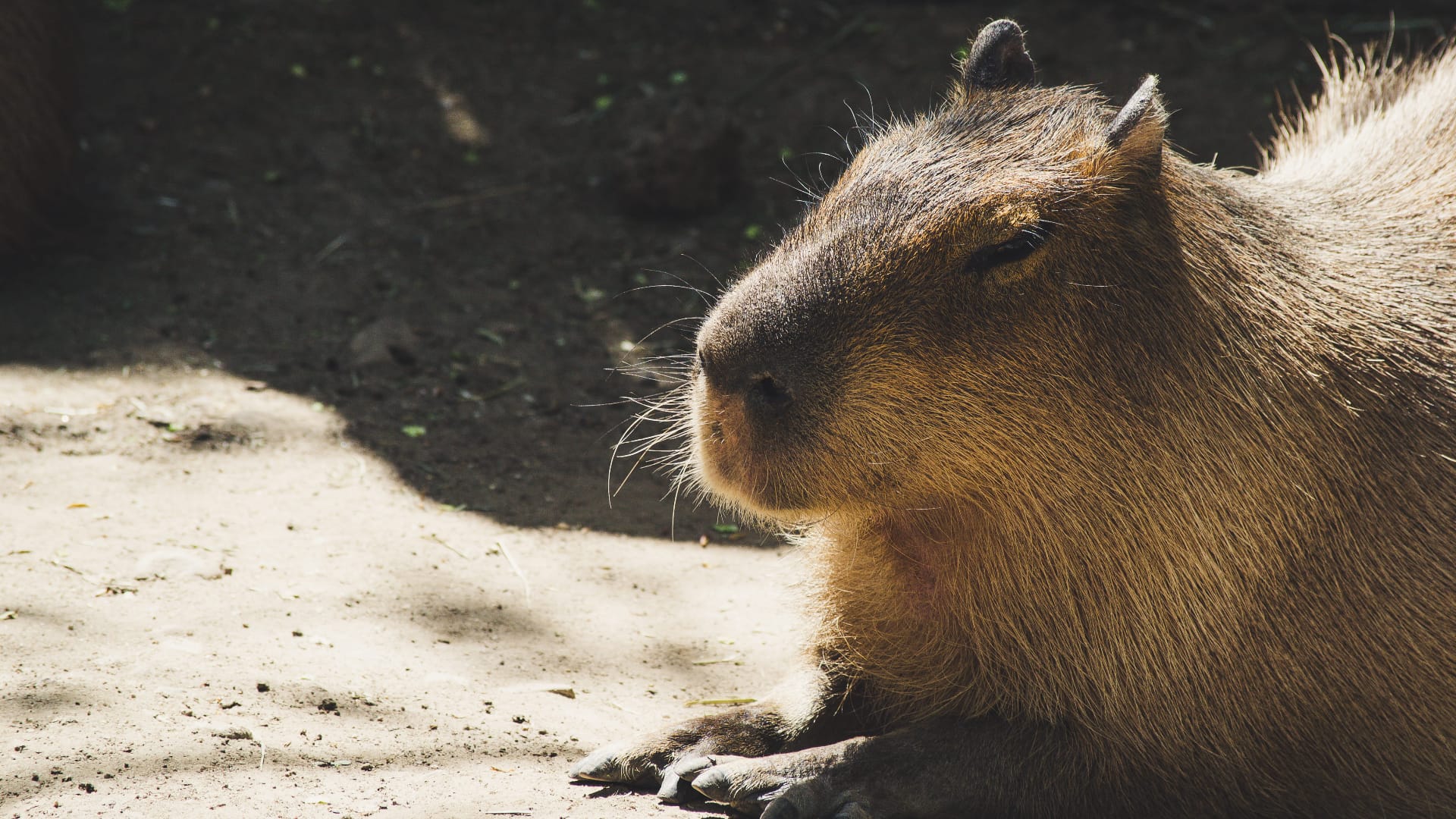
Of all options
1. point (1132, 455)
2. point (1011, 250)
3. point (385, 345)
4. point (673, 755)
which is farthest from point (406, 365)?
point (1132, 455)

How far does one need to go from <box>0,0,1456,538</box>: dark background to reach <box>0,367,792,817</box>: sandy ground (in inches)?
10.7

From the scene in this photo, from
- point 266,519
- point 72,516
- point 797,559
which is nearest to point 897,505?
point 797,559

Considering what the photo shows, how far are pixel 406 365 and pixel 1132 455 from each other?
117 inches

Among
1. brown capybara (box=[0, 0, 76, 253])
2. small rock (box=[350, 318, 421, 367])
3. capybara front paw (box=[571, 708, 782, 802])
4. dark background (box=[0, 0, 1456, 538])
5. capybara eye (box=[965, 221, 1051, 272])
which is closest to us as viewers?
capybara eye (box=[965, 221, 1051, 272])

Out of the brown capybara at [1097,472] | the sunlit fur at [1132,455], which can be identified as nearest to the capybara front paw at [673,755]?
the brown capybara at [1097,472]

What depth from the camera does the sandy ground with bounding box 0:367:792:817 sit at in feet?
7.52

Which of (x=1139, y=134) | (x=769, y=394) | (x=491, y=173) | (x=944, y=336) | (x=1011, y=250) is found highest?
(x=1139, y=134)

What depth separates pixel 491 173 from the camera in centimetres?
592

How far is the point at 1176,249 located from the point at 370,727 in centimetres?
184

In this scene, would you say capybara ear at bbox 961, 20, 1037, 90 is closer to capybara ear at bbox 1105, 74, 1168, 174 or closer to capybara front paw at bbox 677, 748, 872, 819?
capybara ear at bbox 1105, 74, 1168, 174

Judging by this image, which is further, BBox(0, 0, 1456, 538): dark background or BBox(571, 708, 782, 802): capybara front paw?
BBox(0, 0, 1456, 538): dark background

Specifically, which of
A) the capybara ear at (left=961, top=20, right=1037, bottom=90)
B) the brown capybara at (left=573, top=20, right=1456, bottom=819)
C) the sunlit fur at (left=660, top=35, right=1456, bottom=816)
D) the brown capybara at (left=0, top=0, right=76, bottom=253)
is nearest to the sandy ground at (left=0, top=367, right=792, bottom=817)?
the brown capybara at (left=573, top=20, right=1456, bottom=819)

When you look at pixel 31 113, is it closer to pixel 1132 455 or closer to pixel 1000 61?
pixel 1000 61

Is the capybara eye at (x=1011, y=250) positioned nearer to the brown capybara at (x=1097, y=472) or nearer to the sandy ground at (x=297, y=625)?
the brown capybara at (x=1097, y=472)
